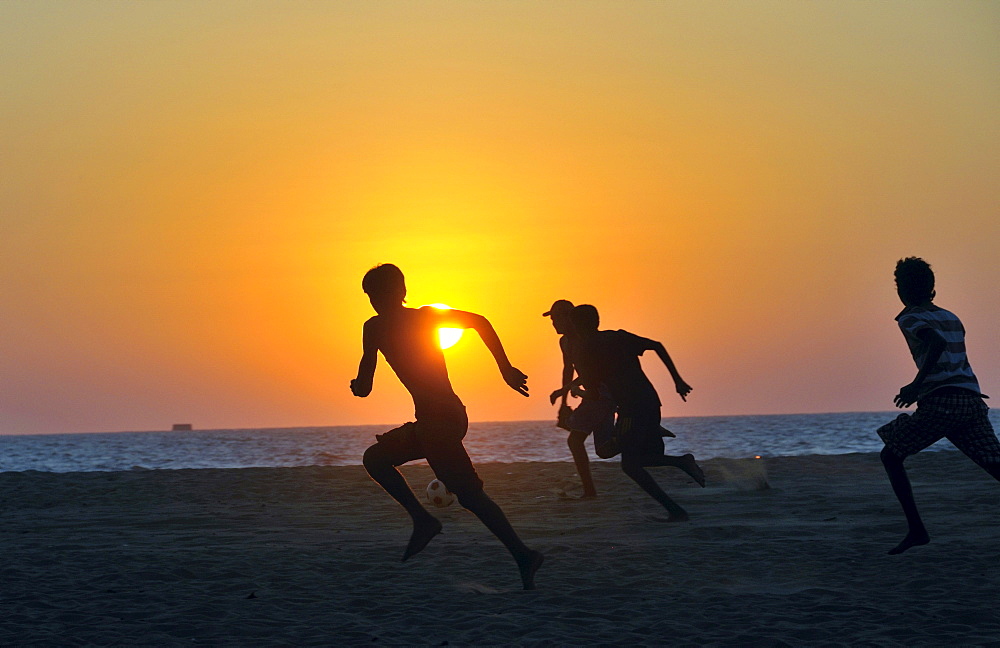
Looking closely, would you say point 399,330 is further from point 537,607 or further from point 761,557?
point 761,557

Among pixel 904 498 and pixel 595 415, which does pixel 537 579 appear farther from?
pixel 595 415

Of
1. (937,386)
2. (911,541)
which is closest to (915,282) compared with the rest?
(937,386)

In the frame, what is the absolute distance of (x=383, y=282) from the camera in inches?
241

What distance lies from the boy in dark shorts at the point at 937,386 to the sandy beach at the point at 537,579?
768 millimetres

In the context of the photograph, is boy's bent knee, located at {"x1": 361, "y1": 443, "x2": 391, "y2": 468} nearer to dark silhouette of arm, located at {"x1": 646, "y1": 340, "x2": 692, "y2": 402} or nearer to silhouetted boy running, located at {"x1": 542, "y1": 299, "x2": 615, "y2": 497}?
dark silhouette of arm, located at {"x1": 646, "y1": 340, "x2": 692, "y2": 402}

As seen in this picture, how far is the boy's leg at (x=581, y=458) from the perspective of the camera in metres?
11.5

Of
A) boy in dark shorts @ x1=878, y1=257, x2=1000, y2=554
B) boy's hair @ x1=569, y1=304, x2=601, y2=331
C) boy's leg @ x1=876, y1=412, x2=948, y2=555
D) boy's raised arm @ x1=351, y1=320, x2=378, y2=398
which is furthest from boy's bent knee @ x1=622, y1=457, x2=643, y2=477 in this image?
boy's raised arm @ x1=351, y1=320, x2=378, y2=398

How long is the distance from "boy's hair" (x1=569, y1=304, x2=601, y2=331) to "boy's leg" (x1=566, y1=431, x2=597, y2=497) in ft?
6.79

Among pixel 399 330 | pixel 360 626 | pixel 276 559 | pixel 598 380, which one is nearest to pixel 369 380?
pixel 399 330

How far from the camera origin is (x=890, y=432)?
682 centimetres

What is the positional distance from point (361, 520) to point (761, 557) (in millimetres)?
4530

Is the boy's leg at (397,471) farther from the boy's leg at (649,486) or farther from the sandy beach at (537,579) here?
the boy's leg at (649,486)

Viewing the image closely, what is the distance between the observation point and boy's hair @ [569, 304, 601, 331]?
9.60 m

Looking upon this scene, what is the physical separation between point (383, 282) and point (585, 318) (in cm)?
380
